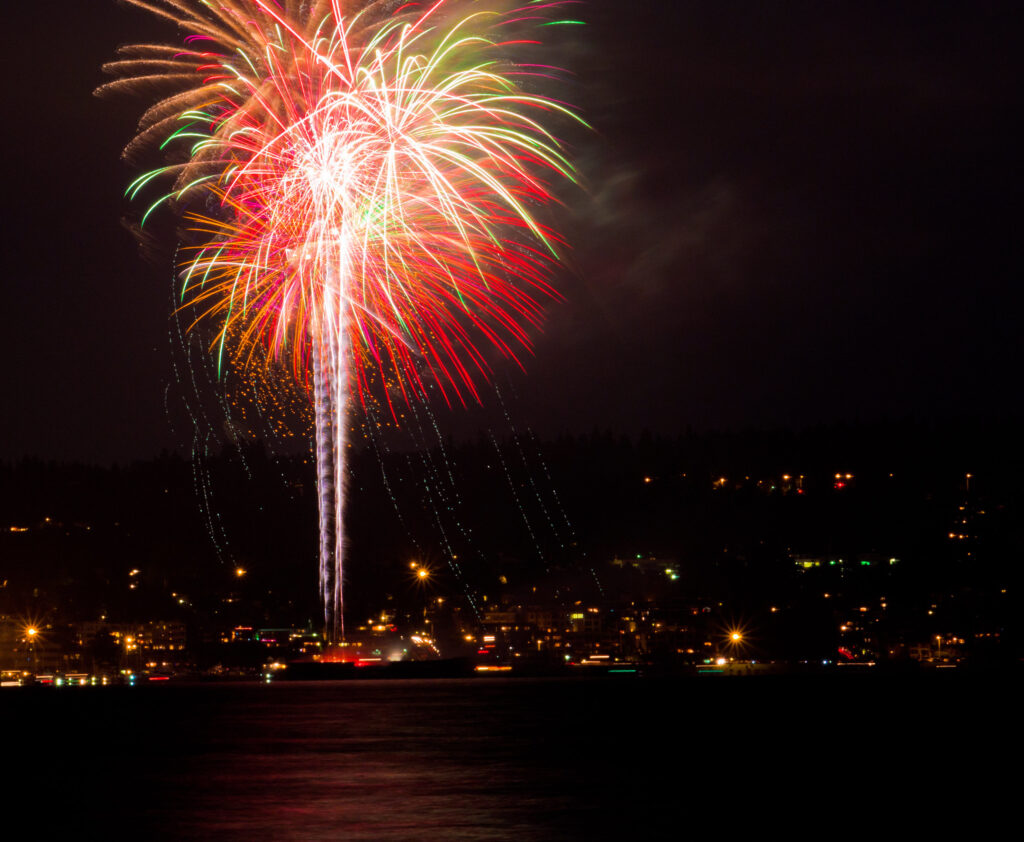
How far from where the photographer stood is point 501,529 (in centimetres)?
18312

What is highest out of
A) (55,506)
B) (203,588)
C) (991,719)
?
(55,506)

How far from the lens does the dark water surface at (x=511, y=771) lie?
21531 millimetres

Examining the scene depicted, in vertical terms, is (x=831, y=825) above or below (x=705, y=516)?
below

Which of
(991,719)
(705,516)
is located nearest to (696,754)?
(991,719)

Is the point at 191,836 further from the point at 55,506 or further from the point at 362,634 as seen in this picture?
the point at 55,506

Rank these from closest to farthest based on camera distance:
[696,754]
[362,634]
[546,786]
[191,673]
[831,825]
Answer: [831,825]
[546,786]
[696,754]
[362,634]
[191,673]

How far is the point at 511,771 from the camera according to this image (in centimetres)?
3120

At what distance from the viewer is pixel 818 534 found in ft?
604

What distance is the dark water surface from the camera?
21.5m

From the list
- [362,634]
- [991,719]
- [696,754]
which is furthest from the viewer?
[362,634]

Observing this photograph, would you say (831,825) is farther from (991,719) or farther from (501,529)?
(501,529)

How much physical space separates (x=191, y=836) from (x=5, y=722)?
44075 millimetres

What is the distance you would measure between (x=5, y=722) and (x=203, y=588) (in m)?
107

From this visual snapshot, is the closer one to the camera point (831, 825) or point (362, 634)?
point (831, 825)
